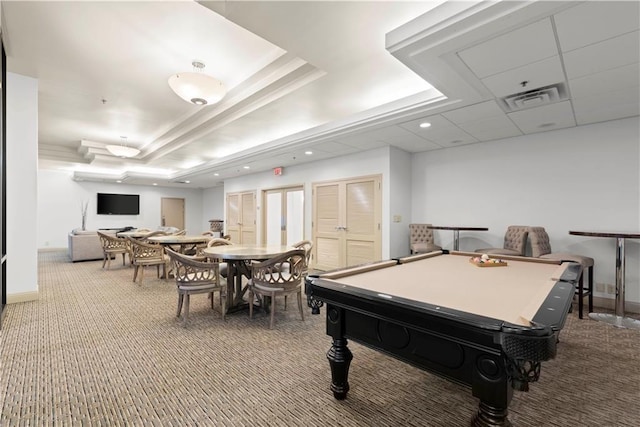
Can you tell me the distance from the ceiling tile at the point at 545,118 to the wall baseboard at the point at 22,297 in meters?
6.58

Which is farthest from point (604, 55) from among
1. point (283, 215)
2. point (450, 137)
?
point (283, 215)

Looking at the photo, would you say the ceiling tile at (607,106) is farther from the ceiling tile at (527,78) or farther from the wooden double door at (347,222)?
the wooden double door at (347,222)

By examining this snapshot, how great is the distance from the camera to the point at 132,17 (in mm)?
2574

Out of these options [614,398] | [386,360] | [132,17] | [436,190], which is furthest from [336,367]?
[436,190]

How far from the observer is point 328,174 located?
21.0 feet

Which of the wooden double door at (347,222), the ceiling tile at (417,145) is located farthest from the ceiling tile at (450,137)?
the wooden double door at (347,222)

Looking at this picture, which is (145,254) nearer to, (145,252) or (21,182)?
(145,252)

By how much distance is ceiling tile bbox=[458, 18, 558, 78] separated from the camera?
2.03m

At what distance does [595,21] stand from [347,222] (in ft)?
14.7

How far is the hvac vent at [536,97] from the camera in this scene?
116 inches

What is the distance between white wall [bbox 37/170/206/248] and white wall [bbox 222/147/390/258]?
5597 mm

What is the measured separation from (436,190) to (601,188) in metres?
2.23

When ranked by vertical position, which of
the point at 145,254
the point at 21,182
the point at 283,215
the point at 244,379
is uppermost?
the point at 21,182

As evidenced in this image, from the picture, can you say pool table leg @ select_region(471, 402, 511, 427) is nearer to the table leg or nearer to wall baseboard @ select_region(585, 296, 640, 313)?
the table leg
